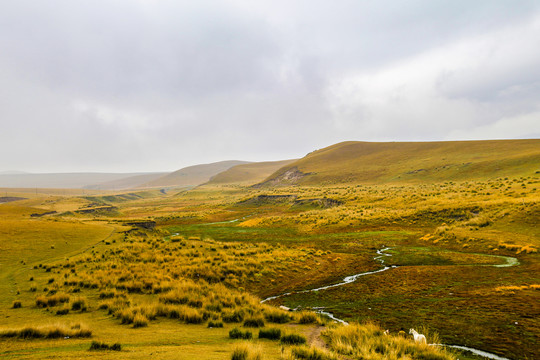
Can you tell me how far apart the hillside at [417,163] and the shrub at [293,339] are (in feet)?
247

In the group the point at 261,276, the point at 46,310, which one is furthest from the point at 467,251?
the point at 46,310

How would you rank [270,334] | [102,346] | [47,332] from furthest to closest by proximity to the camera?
[270,334], [47,332], [102,346]

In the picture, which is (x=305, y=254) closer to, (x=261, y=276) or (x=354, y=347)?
(x=261, y=276)

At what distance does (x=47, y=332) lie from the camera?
770cm

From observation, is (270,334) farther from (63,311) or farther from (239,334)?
(63,311)

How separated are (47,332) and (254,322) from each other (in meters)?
6.51

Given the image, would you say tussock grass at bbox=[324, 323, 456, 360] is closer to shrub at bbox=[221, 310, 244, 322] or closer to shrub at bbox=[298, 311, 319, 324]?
shrub at bbox=[298, 311, 319, 324]

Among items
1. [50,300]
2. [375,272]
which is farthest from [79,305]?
[375,272]

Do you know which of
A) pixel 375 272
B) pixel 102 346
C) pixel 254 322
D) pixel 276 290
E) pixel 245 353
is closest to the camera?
pixel 245 353

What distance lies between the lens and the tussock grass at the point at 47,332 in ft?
24.5

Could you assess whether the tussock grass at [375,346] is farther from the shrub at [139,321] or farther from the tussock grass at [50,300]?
the tussock grass at [50,300]

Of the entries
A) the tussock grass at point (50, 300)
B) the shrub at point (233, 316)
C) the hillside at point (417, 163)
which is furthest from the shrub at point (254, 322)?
the hillside at point (417, 163)

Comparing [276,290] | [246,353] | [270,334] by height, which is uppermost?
[246,353]

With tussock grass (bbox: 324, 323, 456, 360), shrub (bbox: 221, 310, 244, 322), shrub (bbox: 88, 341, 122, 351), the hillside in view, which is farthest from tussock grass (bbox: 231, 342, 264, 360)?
the hillside
